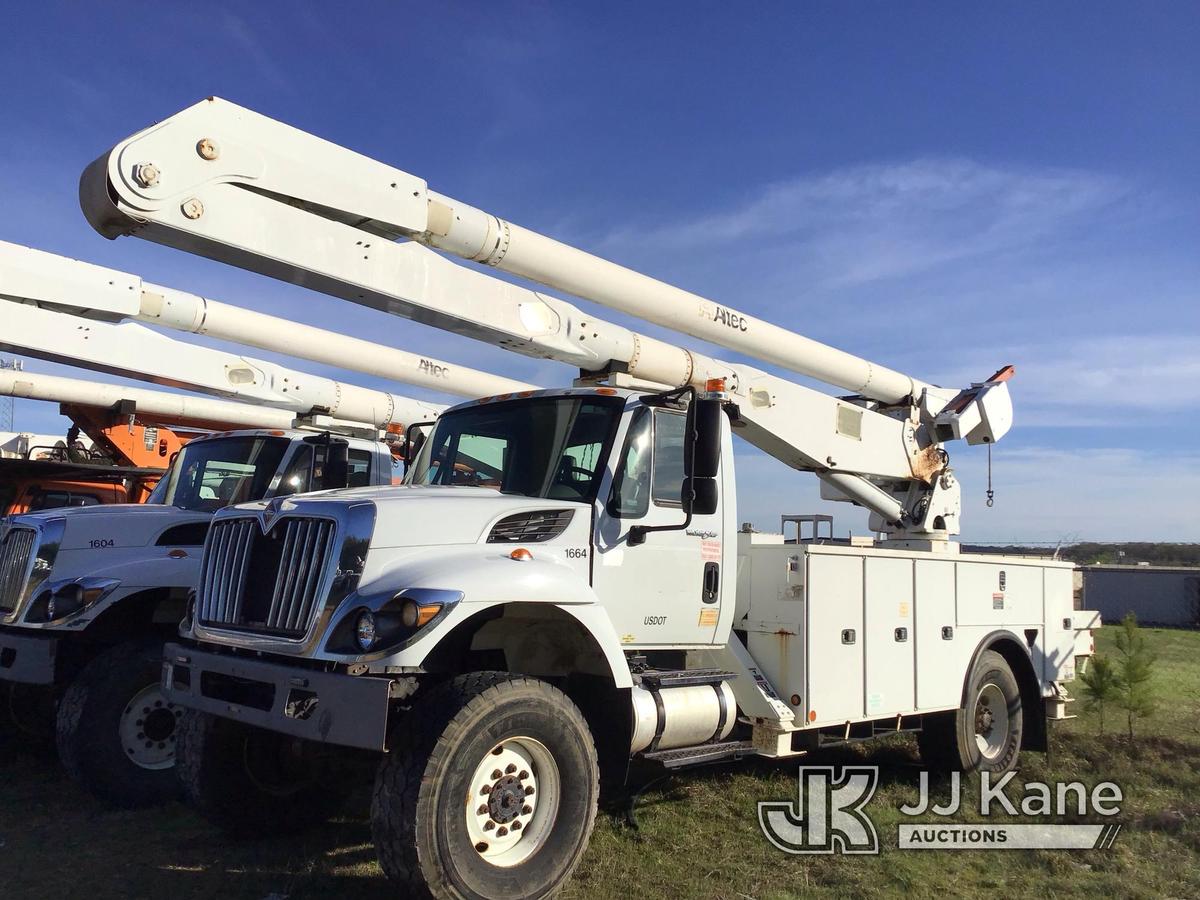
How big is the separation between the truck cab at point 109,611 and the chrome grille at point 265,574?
1.68 meters

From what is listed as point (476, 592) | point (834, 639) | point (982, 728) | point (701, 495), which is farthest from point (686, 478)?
point (982, 728)

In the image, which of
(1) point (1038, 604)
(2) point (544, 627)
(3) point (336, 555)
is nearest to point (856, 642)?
(2) point (544, 627)

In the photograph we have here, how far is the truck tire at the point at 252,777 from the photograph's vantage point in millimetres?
5461

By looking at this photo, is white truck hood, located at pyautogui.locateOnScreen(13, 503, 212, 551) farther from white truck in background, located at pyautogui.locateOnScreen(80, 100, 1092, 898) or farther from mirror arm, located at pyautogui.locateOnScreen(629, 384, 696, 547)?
mirror arm, located at pyautogui.locateOnScreen(629, 384, 696, 547)

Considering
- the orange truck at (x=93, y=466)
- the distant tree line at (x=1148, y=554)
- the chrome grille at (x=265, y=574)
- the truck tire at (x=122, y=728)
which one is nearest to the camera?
the chrome grille at (x=265, y=574)

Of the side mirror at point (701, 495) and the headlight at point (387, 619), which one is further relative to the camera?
the side mirror at point (701, 495)

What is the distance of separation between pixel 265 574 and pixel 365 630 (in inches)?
35.4

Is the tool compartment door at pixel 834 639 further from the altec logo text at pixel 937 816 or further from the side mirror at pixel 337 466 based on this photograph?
the side mirror at pixel 337 466

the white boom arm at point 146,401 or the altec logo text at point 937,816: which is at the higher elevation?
the white boom arm at point 146,401

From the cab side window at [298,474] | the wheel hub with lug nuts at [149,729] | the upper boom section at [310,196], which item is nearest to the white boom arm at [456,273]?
the upper boom section at [310,196]

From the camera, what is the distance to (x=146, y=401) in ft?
41.7

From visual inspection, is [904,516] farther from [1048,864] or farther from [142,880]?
[142,880]

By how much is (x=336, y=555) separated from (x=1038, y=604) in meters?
6.98

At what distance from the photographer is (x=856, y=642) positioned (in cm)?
675
